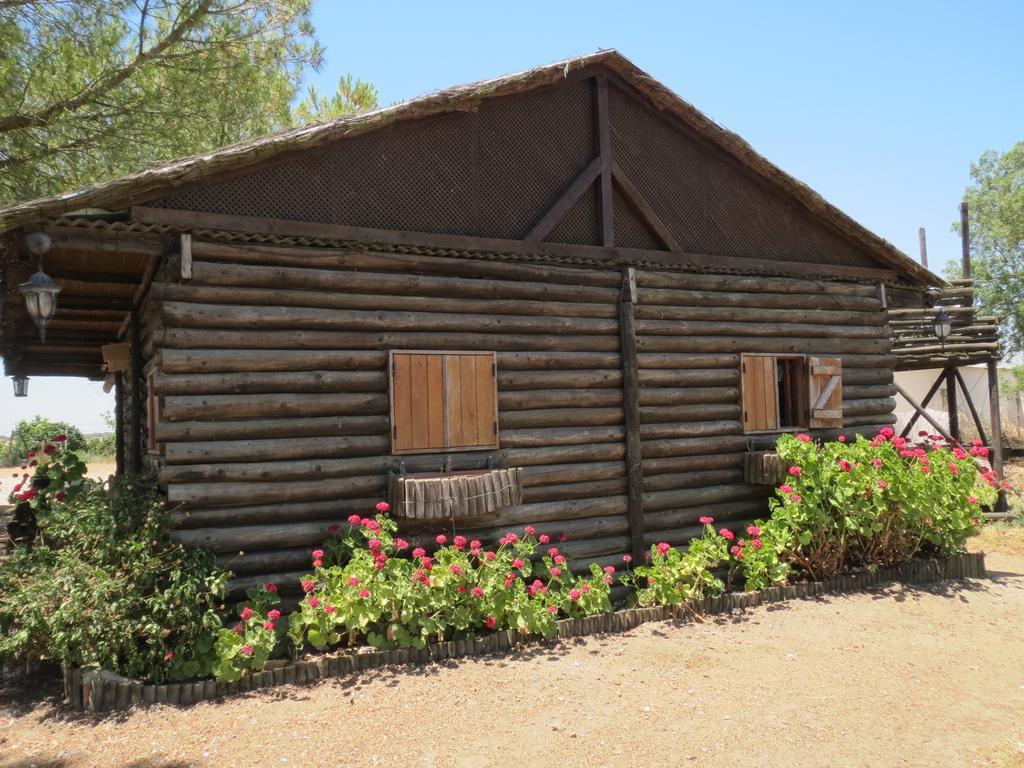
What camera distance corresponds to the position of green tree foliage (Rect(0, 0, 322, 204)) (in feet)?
36.9

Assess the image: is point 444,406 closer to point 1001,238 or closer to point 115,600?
point 115,600

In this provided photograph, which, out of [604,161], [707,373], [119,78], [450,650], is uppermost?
[119,78]

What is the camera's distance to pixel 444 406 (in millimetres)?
7570

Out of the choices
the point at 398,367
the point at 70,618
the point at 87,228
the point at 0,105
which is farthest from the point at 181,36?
the point at 70,618

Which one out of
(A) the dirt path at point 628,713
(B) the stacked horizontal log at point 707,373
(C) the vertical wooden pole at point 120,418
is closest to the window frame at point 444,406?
(B) the stacked horizontal log at point 707,373

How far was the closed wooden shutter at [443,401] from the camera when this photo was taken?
291 inches

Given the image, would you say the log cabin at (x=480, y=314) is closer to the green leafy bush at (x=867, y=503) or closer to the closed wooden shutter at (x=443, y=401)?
the closed wooden shutter at (x=443, y=401)

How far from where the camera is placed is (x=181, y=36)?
11664 mm

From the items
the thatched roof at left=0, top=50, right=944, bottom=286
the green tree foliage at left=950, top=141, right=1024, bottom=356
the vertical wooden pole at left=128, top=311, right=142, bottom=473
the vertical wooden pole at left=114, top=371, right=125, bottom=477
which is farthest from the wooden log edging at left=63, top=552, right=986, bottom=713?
the green tree foliage at left=950, top=141, right=1024, bottom=356

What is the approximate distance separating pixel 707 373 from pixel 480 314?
3.20 meters

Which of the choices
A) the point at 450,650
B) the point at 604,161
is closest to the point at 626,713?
the point at 450,650

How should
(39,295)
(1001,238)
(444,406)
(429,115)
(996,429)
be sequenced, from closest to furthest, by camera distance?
(39,295) < (444,406) < (429,115) < (996,429) < (1001,238)

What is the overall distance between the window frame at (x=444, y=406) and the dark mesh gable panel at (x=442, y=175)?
134cm

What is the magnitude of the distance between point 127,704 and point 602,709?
3523mm
